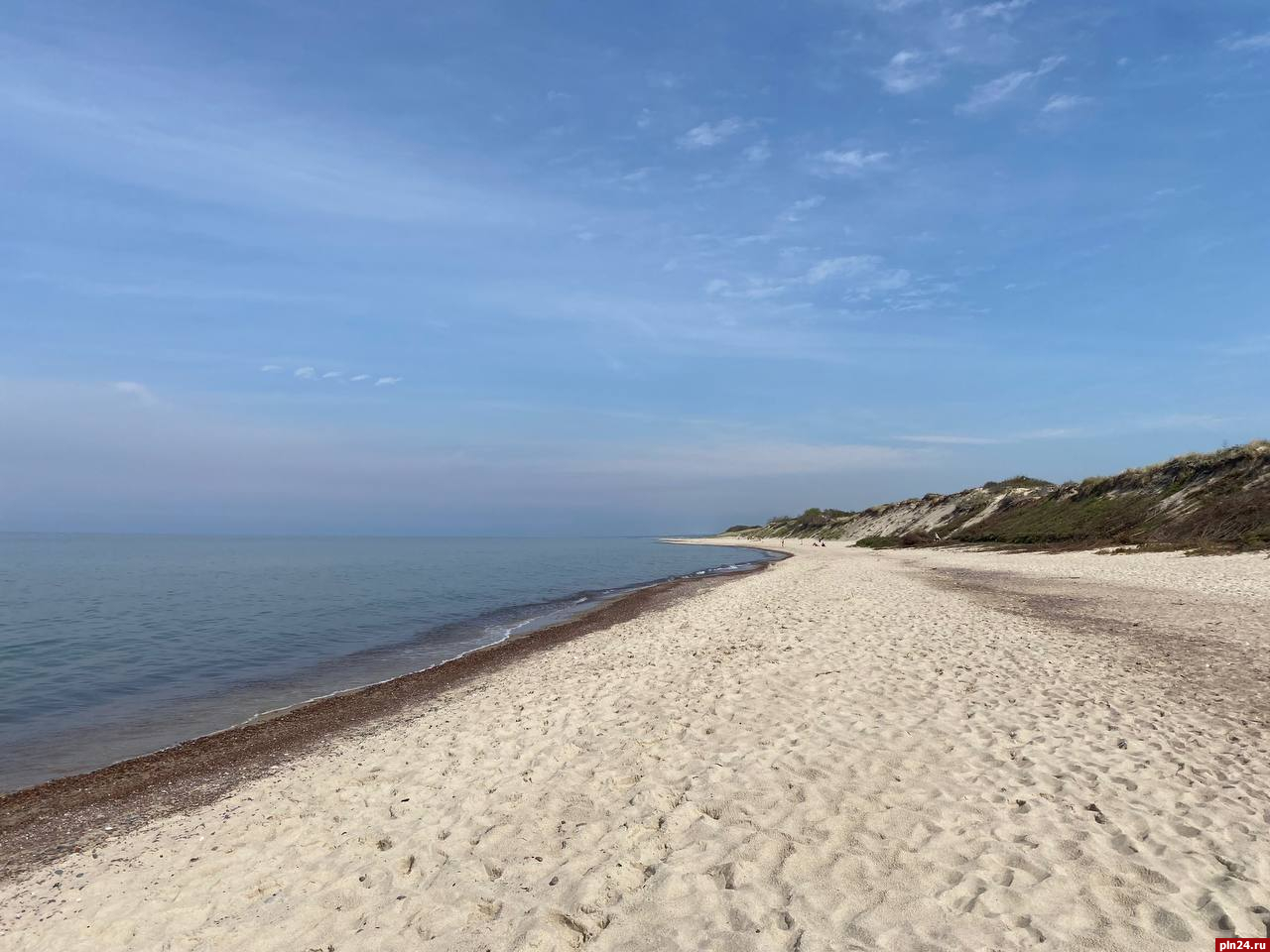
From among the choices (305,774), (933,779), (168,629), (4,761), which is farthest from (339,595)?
(933,779)

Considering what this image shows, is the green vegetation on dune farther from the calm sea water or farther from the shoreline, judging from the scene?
the shoreline

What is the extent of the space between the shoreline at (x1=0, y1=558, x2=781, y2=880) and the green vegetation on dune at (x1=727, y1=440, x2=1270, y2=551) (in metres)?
34.4

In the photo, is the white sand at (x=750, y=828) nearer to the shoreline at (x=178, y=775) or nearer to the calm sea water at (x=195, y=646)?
the shoreline at (x=178, y=775)

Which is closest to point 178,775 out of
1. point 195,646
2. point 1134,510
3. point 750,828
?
point 750,828

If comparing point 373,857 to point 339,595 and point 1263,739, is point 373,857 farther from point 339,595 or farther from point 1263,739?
point 339,595

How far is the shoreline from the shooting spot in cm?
759

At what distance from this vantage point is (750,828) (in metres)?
5.66

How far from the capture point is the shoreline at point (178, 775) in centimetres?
759

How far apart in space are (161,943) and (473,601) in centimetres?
3032

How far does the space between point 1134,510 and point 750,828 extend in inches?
2012

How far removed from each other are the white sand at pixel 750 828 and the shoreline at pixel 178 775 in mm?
673

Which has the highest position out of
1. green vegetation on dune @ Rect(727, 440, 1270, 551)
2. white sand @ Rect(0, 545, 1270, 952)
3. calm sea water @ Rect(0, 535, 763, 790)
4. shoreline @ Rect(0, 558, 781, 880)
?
green vegetation on dune @ Rect(727, 440, 1270, 551)

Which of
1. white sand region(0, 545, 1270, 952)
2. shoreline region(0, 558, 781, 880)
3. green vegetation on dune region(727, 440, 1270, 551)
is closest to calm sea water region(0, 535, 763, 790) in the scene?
shoreline region(0, 558, 781, 880)

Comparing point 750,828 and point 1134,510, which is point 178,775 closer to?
point 750,828
